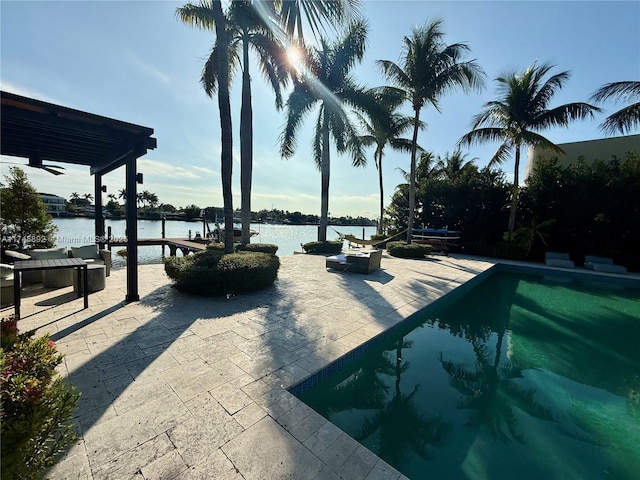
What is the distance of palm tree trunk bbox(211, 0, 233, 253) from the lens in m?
6.52

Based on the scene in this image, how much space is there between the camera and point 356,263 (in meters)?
8.41

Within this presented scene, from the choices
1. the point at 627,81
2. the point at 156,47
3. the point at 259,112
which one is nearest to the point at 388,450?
the point at 156,47

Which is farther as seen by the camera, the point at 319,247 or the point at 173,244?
the point at 173,244

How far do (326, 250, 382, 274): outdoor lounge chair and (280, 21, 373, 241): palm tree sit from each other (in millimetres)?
4868

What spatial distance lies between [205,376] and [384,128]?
12.2 meters

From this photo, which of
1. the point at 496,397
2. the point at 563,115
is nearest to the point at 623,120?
the point at 563,115

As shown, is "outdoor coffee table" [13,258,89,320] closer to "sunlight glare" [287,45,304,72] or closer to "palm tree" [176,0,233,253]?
"palm tree" [176,0,233,253]

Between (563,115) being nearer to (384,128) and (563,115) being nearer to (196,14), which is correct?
(384,128)

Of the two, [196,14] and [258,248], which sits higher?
[196,14]

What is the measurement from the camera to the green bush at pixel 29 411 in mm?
1188

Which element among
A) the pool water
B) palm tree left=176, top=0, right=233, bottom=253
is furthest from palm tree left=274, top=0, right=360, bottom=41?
the pool water

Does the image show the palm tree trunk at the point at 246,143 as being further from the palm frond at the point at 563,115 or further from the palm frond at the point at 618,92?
the palm frond at the point at 618,92

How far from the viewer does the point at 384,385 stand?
3.38 m

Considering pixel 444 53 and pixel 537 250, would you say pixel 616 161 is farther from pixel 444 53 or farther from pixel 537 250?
pixel 444 53
